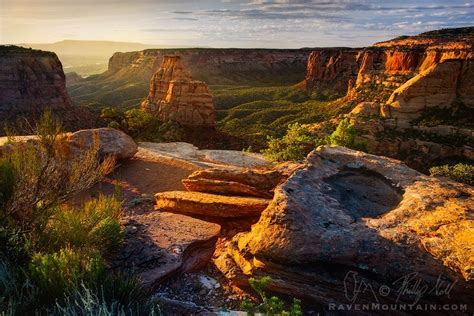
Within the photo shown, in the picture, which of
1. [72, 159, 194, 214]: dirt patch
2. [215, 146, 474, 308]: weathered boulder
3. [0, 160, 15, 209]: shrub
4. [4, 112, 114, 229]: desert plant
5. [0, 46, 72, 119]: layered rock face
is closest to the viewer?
[215, 146, 474, 308]: weathered boulder

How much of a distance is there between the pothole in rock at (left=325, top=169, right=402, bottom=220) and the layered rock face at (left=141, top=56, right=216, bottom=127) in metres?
30.6

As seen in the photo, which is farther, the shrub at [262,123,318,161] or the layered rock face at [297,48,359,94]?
the layered rock face at [297,48,359,94]

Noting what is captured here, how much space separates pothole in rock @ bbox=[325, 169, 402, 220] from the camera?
7.00 metres

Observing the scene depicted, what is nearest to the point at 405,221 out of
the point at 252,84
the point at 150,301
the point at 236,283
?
the point at 236,283

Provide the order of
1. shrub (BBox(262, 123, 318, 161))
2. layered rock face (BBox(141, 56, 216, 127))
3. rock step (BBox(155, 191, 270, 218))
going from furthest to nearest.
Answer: layered rock face (BBox(141, 56, 216, 127)) → shrub (BBox(262, 123, 318, 161)) → rock step (BBox(155, 191, 270, 218))

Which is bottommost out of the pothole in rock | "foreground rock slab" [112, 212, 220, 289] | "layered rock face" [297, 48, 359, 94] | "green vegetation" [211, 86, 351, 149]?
"green vegetation" [211, 86, 351, 149]

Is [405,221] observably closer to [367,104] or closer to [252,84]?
[367,104]

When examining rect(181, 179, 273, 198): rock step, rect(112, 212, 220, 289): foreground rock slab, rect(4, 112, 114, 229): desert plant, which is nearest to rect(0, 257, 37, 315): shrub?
rect(4, 112, 114, 229): desert plant

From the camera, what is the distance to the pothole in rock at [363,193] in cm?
700

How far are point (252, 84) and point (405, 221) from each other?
348ft

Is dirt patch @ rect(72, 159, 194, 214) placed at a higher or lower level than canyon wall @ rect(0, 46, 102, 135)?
lower

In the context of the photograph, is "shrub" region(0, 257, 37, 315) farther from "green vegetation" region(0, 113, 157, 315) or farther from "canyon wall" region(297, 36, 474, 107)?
"canyon wall" region(297, 36, 474, 107)

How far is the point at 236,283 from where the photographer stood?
6.75 meters

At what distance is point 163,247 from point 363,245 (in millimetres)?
3923
